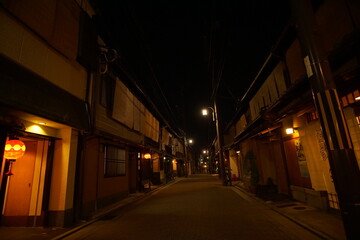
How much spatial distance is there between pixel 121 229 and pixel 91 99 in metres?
6.25

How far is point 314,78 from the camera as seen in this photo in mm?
4289

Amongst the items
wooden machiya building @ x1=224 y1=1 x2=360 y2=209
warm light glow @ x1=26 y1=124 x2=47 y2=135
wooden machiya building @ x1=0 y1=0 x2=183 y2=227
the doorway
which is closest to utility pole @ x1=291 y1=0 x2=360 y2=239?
wooden machiya building @ x1=224 y1=1 x2=360 y2=209

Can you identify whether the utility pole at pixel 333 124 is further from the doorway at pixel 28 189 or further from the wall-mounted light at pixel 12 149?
the doorway at pixel 28 189

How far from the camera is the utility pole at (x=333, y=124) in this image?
11.7 ft

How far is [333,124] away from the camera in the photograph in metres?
3.91

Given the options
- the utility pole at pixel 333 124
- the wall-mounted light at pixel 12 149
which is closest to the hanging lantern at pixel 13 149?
the wall-mounted light at pixel 12 149

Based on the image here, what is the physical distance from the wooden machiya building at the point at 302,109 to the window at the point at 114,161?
30.1 ft

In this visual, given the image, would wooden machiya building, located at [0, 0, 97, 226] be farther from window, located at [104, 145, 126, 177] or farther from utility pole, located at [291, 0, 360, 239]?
utility pole, located at [291, 0, 360, 239]

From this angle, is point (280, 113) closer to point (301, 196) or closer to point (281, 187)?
point (301, 196)

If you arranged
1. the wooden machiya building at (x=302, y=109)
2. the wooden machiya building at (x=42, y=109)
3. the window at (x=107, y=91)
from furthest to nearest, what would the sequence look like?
1. the window at (x=107, y=91)
2. the wooden machiya building at (x=42, y=109)
3. the wooden machiya building at (x=302, y=109)

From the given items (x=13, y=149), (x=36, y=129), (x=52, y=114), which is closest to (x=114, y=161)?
(x=36, y=129)

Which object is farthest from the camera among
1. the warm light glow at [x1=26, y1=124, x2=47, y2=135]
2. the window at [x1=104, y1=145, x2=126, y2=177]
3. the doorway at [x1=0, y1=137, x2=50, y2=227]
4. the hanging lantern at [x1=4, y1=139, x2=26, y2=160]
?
the window at [x1=104, y1=145, x2=126, y2=177]

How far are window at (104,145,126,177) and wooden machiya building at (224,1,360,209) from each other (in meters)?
9.17

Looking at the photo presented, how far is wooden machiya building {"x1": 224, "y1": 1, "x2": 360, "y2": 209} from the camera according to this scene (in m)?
5.58
